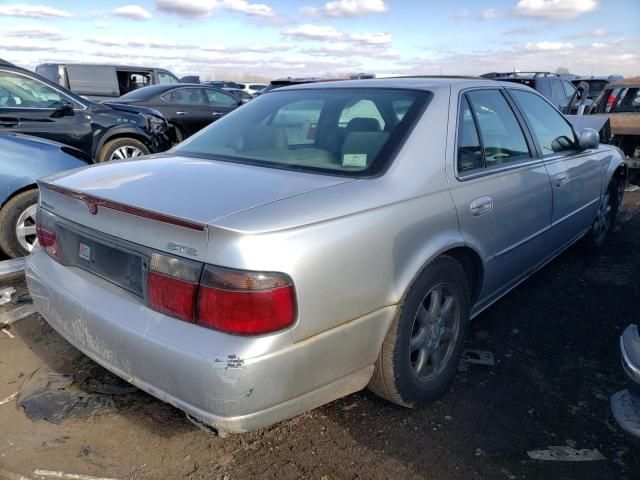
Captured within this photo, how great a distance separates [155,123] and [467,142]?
581cm

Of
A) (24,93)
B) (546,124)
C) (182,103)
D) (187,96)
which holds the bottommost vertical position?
(182,103)

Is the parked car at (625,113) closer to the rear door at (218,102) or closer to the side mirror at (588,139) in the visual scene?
the side mirror at (588,139)

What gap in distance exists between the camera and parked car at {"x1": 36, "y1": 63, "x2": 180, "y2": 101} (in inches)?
520

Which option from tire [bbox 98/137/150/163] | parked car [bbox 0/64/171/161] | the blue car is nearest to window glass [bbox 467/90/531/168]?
the blue car

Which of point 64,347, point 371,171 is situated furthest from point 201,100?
point 371,171

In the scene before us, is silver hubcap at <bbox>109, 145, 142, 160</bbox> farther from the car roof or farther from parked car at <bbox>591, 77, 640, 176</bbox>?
parked car at <bbox>591, 77, 640, 176</bbox>

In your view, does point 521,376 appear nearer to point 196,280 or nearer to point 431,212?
point 431,212

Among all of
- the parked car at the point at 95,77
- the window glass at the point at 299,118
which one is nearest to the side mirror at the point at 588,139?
the window glass at the point at 299,118

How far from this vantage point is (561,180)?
12.2 ft

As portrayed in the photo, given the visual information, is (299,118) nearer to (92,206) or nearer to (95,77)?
(92,206)

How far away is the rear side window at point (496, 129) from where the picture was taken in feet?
9.96

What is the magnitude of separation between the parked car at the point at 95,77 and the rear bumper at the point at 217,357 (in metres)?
12.0

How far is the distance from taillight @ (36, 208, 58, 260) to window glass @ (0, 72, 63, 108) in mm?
4152

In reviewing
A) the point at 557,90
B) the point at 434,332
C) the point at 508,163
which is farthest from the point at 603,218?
the point at 557,90
